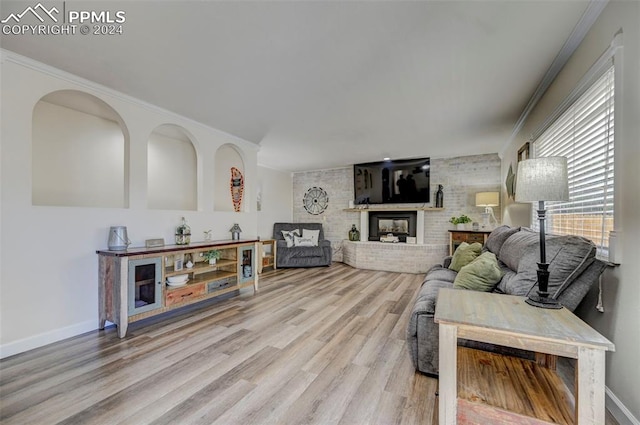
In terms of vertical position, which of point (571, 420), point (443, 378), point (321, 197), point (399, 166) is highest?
point (399, 166)

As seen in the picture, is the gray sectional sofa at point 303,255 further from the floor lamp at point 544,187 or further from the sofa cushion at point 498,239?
the floor lamp at point 544,187

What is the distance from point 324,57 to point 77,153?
10.4 feet

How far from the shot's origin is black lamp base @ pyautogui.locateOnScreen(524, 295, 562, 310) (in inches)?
54.7

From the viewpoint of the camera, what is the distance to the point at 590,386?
103cm

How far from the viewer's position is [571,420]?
44.1 inches

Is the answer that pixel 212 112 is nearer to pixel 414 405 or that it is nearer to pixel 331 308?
pixel 331 308

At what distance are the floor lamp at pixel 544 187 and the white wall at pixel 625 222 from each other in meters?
0.28

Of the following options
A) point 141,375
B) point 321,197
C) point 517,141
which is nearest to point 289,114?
point 141,375

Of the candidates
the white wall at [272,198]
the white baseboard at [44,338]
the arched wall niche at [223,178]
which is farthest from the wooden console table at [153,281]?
the white wall at [272,198]

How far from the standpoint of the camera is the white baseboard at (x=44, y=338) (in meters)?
2.08

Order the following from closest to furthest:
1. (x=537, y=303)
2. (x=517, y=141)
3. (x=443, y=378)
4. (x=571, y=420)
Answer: (x=571, y=420), (x=443, y=378), (x=537, y=303), (x=517, y=141)

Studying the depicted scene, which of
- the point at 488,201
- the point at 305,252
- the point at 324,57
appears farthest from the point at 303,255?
the point at 324,57

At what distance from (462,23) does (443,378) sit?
6.86 feet

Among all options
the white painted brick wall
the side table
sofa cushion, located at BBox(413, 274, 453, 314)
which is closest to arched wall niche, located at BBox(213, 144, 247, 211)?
the white painted brick wall
